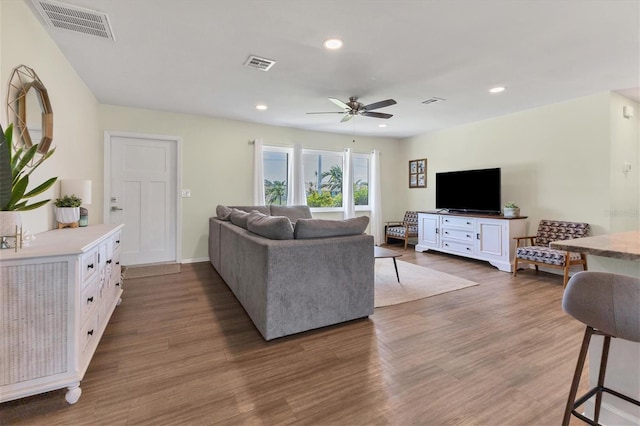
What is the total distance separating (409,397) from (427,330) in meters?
0.92

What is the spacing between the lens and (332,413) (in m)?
1.48

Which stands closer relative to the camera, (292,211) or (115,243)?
(115,243)

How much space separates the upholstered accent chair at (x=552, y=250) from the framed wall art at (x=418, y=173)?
245 cm

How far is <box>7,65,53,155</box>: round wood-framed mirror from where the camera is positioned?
1.97 m

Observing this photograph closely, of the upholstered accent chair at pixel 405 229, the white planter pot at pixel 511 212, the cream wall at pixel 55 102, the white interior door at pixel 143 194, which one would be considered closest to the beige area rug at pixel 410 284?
the white planter pot at pixel 511 212

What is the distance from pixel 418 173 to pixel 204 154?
4.56 m

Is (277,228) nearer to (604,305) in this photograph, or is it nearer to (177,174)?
(604,305)

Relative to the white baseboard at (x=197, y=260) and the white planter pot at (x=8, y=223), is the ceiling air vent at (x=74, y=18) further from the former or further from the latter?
the white baseboard at (x=197, y=260)

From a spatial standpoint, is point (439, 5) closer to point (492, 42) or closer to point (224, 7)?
point (492, 42)

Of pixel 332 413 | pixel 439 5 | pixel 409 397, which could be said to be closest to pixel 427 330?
pixel 409 397

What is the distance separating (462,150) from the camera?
564cm

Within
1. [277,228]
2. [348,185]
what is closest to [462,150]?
[348,185]

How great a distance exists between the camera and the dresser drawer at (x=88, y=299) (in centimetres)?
169

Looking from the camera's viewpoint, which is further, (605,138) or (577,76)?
(605,138)
